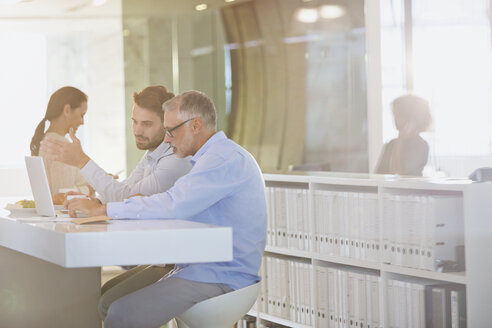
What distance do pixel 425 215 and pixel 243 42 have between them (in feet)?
14.0

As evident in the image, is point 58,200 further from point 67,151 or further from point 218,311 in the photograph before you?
point 218,311

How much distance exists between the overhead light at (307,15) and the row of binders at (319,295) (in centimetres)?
265

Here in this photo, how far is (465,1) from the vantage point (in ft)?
15.8

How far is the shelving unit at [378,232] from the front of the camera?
3205 mm

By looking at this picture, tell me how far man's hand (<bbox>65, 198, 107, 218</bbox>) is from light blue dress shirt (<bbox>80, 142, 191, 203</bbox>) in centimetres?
40

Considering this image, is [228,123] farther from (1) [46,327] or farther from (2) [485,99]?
(1) [46,327]

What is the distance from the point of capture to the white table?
2.35m

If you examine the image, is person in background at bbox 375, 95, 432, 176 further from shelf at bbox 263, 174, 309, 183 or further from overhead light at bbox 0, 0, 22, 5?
overhead light at bbox 0, 0, 22, 5

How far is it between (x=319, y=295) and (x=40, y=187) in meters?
1.69

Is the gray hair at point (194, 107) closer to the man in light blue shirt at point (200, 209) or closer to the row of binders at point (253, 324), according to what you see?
the man in light blue shirt at point (200, 209)

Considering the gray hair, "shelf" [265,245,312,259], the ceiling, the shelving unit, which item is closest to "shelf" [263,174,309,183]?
the shelving unit

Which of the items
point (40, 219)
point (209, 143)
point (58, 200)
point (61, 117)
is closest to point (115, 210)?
point (40, 219)

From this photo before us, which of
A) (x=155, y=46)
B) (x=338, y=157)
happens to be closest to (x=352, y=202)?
(x=338, y=157)

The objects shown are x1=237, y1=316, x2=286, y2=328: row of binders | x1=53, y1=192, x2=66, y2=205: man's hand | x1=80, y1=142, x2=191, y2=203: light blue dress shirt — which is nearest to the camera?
x1=80, y1=142, x2=191, y2=203: light blue dress shirt
